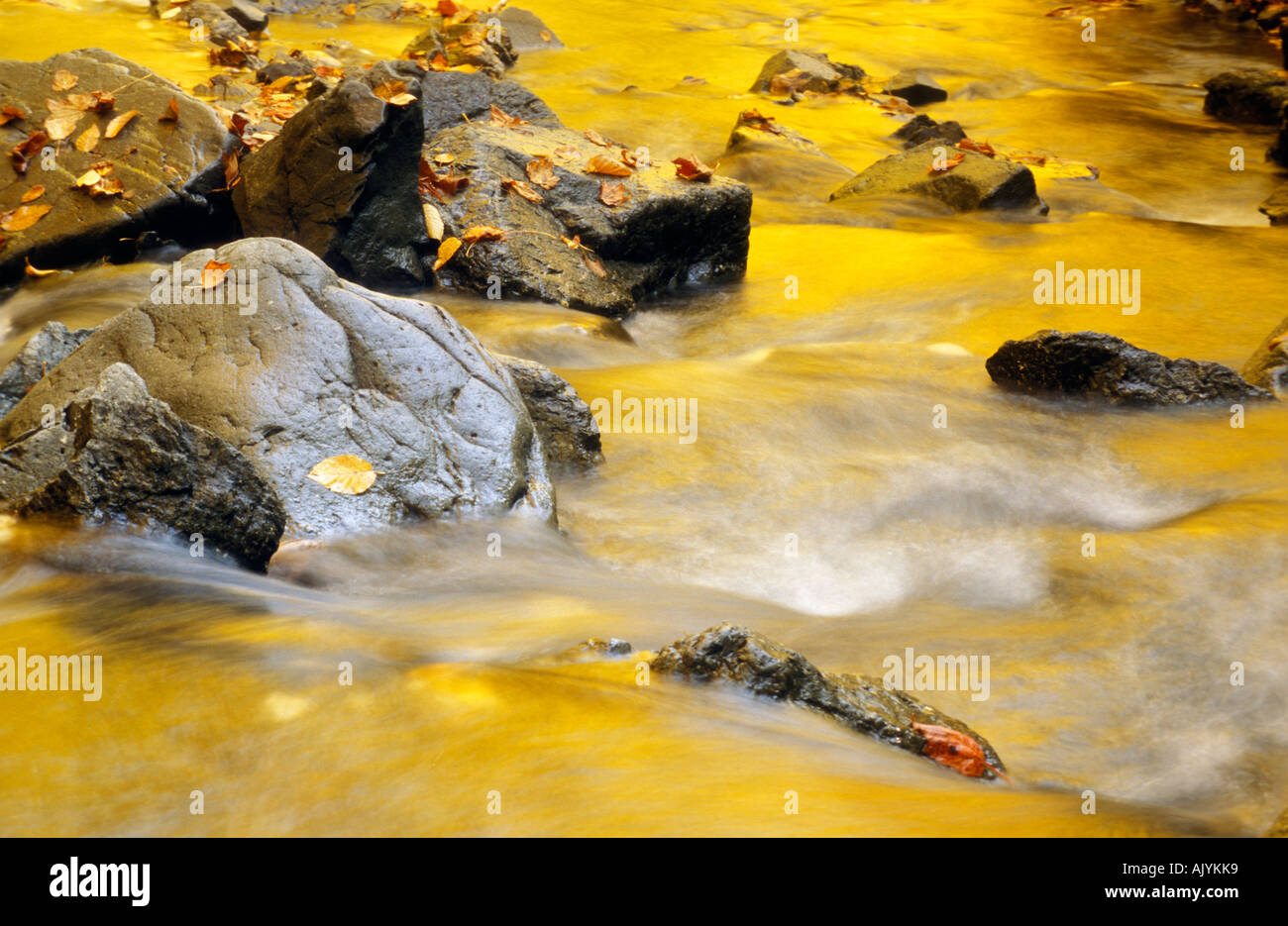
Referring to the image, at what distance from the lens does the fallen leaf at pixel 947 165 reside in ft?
32.6

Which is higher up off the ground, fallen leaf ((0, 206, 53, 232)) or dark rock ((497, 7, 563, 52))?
fallen leaf ((0, 206, 53, 232))

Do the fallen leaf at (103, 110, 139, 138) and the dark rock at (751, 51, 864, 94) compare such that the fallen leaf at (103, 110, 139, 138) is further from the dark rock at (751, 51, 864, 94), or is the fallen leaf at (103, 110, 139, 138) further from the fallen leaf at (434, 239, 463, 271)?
the dark rock at (751, 51, 864, 94)

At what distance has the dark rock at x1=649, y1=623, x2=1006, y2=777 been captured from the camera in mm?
2904

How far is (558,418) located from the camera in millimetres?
4957

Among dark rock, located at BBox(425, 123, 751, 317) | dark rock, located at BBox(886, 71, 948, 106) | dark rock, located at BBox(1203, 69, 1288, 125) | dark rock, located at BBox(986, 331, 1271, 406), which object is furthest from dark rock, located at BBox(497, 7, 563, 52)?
dark rock, located at BBox(986, 331, 1271, 406)

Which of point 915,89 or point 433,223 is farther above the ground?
point 433,223

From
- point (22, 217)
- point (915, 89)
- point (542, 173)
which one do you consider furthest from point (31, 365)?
point (915, 89)

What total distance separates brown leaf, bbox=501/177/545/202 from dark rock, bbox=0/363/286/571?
4.28 meters

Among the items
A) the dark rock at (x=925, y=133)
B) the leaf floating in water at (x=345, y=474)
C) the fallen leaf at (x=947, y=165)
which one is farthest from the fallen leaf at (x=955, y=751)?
the dark rock at (x=925, y=133)

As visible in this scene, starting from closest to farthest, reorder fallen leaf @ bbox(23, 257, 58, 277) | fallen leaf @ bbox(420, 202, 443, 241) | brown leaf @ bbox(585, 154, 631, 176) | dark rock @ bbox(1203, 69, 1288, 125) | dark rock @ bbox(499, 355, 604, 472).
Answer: dark rock @ bbox(499, 355, 604, 472)
fallen leaf @ bbox(23, 257, 58, 277)
fallen leaf @ bbox(420, 202, 443, 241)
brown leaf @ bbox(585, 154, 631, 176)
dark rock @ bbox(1203, 69, 1288, 125)

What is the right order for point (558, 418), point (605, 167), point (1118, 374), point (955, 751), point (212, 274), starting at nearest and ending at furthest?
point (955, 751) → point (212, 274) → point (558, 418) → point (1118, 374) → point (605, 167)

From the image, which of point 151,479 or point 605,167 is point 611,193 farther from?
point 151,479

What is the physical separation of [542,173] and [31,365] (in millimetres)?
3893
